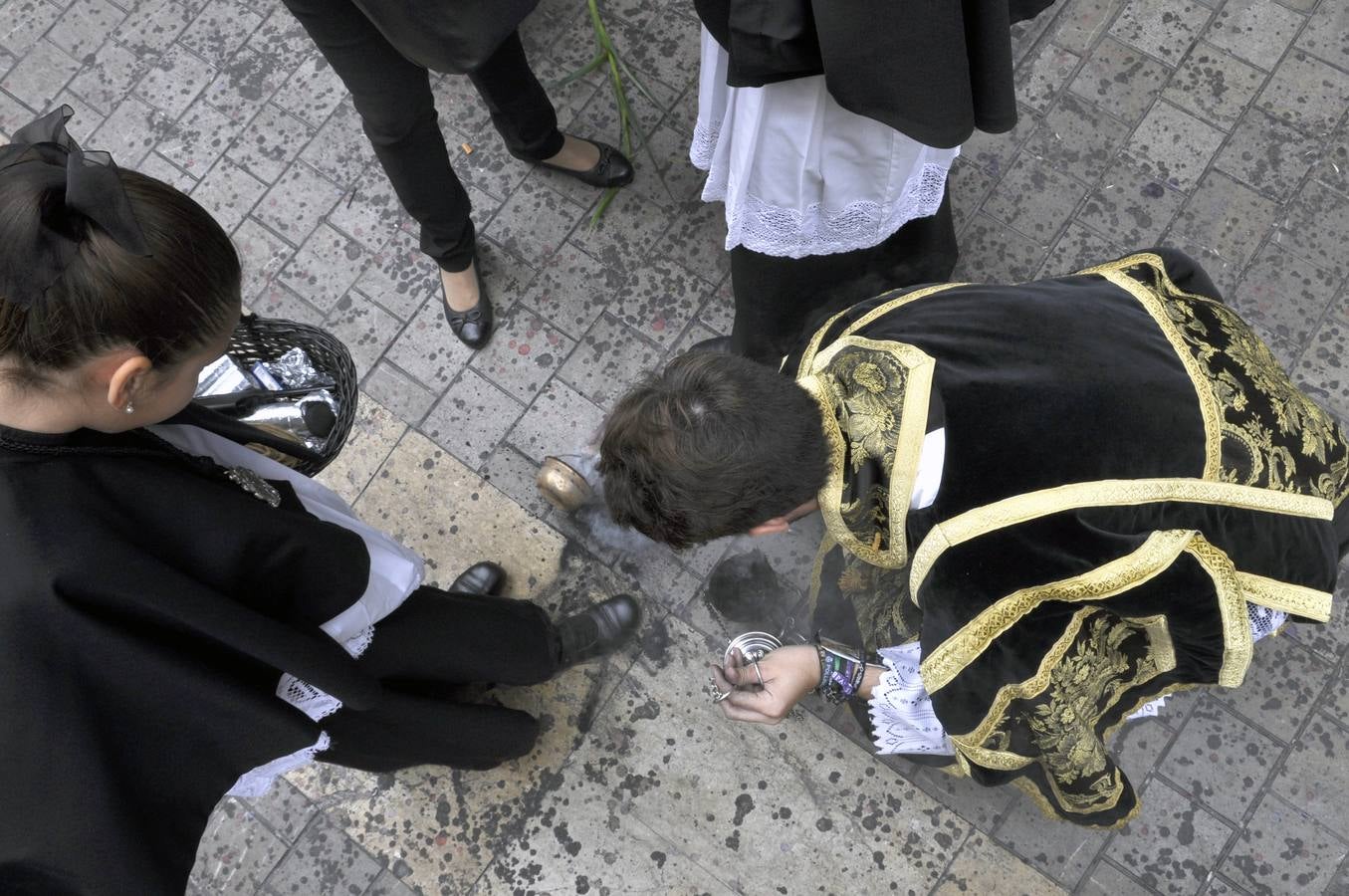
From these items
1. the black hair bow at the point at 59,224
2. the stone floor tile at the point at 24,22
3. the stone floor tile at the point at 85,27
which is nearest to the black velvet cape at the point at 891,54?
the black hair bow at the point at 59,224

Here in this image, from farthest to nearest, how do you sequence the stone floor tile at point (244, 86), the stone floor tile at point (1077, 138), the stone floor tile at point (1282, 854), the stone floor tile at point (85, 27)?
the stone floor tile at point (85, 27) < the stone floor tile at point (244, 86) < the stone floor tile at point (1077, 138) < the stone floor tile at point (1282, 854)

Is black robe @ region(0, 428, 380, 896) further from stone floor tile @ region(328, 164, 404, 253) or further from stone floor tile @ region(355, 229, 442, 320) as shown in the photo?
stone floor tile @ region(328, 164, 404, 253)

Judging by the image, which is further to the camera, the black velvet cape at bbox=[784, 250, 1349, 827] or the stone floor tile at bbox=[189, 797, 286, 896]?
the stone floor tile at bbox=[189, 797, 286, 896]

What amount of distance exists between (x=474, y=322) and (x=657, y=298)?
610 mm

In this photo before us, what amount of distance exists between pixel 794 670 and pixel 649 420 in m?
0.92

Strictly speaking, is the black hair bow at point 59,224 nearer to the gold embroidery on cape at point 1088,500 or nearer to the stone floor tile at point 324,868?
the gold embroidery on cape at point 1088,500

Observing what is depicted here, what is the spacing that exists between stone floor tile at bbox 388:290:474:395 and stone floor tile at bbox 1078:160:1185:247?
212 centimetres

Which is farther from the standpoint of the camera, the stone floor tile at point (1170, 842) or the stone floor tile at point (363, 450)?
the stone floor tile at point (363, 450)

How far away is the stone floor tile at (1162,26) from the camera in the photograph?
3.29 meters

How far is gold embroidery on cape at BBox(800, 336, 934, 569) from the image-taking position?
167cm

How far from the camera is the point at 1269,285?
3.04m

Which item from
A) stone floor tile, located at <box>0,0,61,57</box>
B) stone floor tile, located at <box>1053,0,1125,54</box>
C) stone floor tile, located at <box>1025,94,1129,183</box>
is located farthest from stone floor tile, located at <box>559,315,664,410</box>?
stone floor tile, located at <box>0,0,61,57</box>

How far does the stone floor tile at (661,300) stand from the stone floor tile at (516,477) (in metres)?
0.58

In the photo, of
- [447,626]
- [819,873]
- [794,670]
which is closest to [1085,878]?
[819,873]
